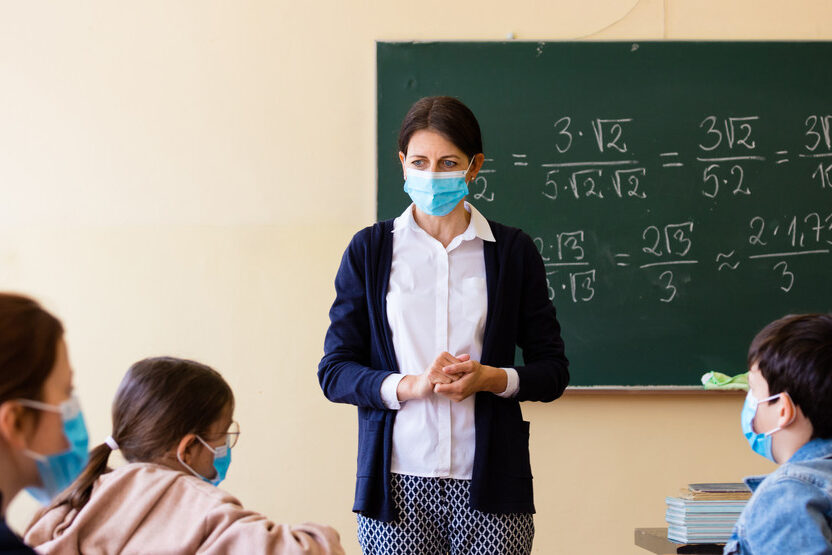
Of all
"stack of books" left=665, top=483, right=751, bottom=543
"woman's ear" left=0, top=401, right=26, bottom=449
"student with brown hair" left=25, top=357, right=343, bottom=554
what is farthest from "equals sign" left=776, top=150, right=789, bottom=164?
"woman's ear" left=0, top=401, right=26, bottom=449

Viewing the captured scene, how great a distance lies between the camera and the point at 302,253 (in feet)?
11.2

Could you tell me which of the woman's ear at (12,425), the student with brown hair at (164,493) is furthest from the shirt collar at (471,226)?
the woman's ear at (12,425)

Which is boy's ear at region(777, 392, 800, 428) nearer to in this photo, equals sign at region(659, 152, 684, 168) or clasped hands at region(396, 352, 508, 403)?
clasped hands at region(396, 352, 508, 403)

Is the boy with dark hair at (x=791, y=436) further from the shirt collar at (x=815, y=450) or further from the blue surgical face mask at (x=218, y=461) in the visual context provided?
the blue surgical face mask at (x=218, y=461)

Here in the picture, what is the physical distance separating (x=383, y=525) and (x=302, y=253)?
5.64ft

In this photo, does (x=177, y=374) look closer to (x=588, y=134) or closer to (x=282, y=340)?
(x=282, y=340)

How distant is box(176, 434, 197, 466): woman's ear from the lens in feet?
5.50

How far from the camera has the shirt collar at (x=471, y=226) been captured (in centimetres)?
200

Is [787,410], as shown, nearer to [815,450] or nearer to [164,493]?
[815,450]

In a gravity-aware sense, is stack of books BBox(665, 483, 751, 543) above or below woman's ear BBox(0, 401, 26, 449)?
below

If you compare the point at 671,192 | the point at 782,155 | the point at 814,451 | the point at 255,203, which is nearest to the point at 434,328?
the point at 814,451

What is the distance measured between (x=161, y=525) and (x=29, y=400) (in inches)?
18.4

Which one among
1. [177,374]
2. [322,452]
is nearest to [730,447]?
[322,452]

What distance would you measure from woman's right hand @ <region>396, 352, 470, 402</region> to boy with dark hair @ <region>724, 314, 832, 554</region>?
58 cm
